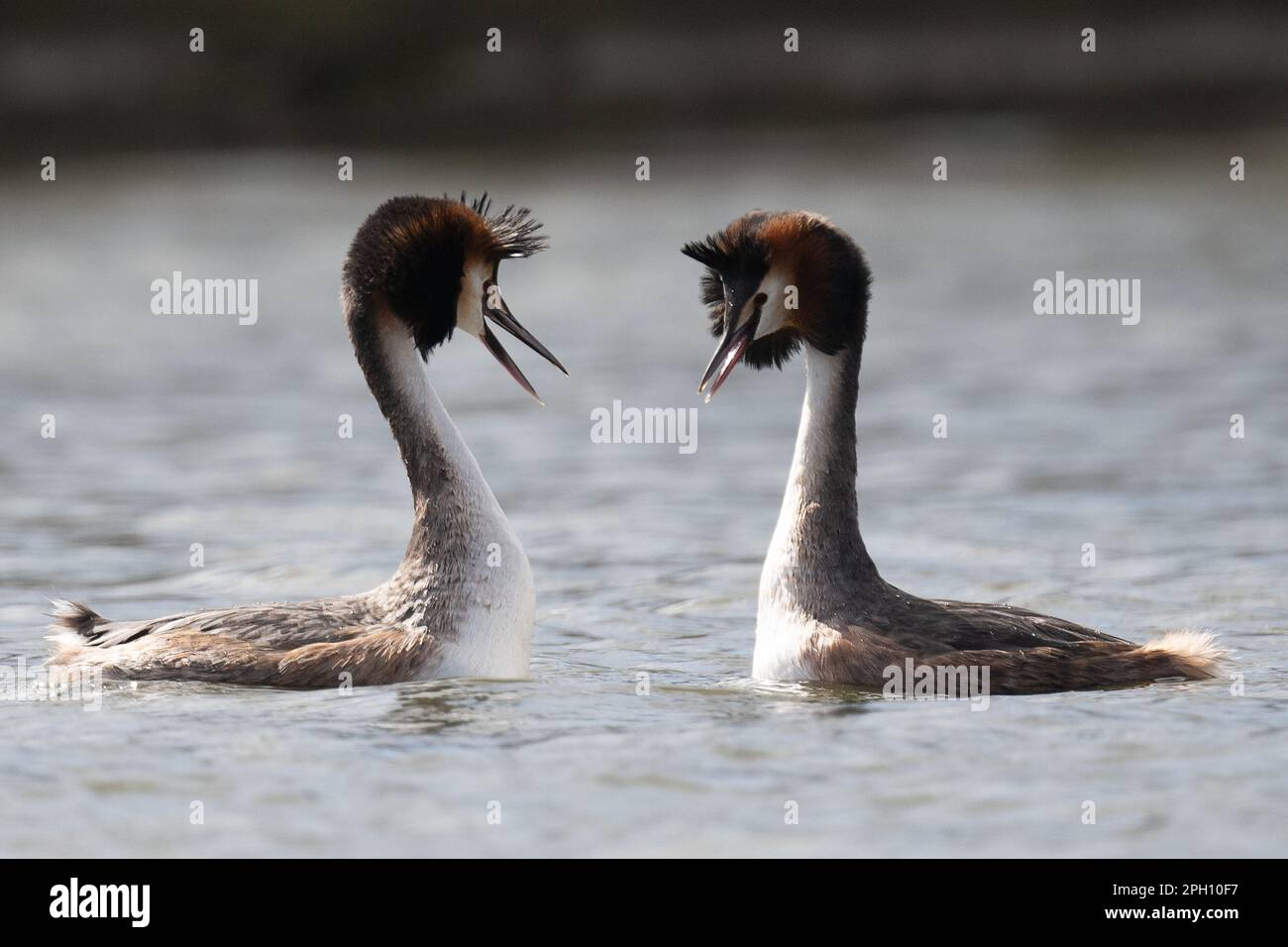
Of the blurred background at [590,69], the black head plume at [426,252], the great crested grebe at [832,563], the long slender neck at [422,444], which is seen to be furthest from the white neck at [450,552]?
the blurred background at [590,69]

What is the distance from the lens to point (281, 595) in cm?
1411

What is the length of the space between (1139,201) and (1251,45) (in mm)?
8052

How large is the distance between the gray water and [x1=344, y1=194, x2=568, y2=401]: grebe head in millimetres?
1842

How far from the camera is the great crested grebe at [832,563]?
34.9 feet

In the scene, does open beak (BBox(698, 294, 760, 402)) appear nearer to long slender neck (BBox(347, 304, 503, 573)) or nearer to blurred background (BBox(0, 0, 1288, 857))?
long slender neck (BBox(347, 304, 503, 573))

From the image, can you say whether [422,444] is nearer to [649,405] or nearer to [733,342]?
[733,342]

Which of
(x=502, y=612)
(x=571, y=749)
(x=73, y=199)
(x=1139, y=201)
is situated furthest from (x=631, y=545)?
(x=73, y=199)

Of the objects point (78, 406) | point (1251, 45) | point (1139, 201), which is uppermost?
point (1251, 45)

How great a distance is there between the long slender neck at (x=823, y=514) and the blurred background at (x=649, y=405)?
0.58 meters

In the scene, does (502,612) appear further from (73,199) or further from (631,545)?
(73,199)

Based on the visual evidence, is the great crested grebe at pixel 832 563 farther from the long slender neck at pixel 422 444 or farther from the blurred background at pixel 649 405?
the long slender neck at pixel 422 444

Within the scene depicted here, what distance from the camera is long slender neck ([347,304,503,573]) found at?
11.2 metres

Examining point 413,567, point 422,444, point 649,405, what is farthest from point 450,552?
point 649,405

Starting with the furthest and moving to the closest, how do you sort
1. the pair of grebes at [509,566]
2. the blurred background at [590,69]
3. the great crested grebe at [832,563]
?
the blurred background at [590,69] → the pair of grebes at [509,566] → the great crested grebe at [832,563]
